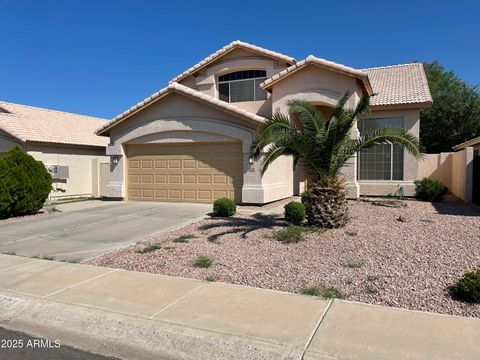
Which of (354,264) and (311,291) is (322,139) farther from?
(311,291)

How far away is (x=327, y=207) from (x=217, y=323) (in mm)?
5725

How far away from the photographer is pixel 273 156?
964cm

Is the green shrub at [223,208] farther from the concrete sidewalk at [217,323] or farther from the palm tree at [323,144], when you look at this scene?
the concrete sidewalk at [217,323]

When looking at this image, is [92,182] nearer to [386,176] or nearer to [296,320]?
[386,176]

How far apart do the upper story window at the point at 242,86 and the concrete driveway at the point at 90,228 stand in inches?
327

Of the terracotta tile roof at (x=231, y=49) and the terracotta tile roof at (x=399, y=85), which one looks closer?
the terracotta tile roof at (x=399, y=85)

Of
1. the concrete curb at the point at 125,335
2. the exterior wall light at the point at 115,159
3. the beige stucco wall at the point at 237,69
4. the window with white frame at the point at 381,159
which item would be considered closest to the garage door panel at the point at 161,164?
the exterior wall light at the point at 115,159

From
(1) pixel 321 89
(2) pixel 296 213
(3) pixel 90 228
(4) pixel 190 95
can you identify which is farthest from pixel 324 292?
(1) pixel 321 89

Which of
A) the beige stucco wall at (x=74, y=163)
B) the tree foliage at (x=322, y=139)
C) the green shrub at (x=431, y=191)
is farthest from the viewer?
the beige stucco wall at (x=74, y=163)

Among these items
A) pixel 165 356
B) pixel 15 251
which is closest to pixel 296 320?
pixel 165 356

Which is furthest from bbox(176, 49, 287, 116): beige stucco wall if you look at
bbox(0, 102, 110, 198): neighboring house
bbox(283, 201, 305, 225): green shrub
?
bbox(283, 201, 305, 225): green shrub

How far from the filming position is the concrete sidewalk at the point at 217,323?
4.06 meters

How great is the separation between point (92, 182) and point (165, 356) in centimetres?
2011

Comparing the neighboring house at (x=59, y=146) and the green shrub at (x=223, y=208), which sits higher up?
the neighboring house at (x=59, y=146)
